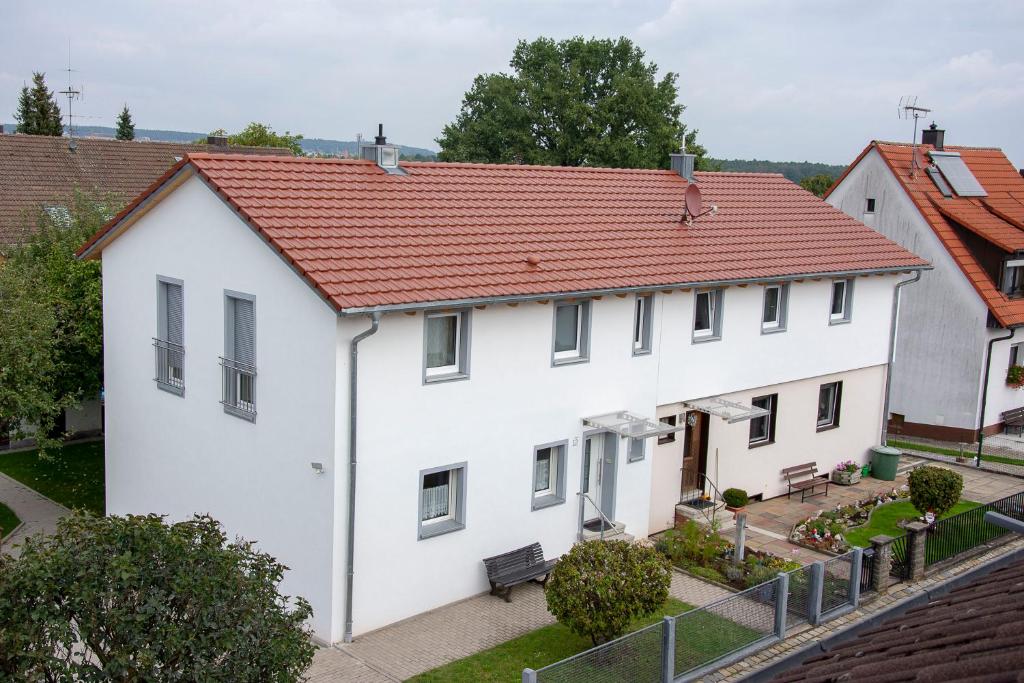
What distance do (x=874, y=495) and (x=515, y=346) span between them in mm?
10539

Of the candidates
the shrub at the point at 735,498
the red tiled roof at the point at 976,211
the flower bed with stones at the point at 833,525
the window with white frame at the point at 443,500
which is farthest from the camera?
the red tiled roof at the point at 976,211

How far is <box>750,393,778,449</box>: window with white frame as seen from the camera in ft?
70.6

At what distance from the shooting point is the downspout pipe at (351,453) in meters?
13.9

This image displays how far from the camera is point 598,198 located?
20.4 meters

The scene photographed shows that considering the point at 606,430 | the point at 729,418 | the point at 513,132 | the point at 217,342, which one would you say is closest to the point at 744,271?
the point at 729,418

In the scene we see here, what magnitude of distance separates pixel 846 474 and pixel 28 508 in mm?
17339

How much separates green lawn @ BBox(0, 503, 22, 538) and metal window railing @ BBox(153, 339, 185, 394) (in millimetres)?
4456

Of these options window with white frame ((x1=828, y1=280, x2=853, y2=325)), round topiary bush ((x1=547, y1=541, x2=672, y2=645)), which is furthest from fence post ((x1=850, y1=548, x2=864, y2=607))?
window with white frame ((x1=828, y1=280, x2=853, y2=325))

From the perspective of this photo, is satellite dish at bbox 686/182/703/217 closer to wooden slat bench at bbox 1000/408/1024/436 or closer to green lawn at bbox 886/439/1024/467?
green lawn at bbox 886/439/1024/467

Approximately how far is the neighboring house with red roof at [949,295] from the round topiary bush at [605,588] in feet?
56.7

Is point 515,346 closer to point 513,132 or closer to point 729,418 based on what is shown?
point 729,418

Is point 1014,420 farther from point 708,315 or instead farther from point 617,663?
point 617,663

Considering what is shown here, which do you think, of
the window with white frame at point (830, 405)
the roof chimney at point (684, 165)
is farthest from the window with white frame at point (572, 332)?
the window with white frame at point (830, 405)

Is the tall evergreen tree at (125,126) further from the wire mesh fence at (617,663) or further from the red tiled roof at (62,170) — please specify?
the wire mesh fence at (617,663)
